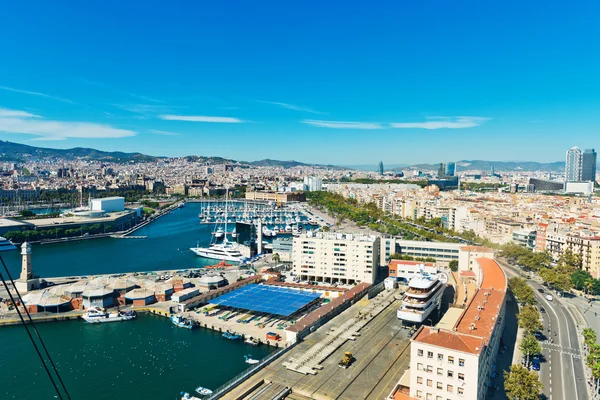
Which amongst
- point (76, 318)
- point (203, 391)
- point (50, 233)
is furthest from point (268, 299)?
point (50, 233)

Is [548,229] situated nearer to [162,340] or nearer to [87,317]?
[162,340]

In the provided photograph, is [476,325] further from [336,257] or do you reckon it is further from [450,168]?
[450,168]

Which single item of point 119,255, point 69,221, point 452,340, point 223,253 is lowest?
point 119,255

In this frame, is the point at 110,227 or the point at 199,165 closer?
the point at 110,227

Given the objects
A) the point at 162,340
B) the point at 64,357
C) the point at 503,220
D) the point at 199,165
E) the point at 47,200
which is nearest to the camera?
the point at 64,357

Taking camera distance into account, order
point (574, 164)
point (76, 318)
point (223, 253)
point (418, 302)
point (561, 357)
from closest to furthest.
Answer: point (561, 357) → point (418, 302) → point (76, 318) → point (223, 253) → point (574, 164)

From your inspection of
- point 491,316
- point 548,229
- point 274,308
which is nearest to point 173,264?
point 274,308

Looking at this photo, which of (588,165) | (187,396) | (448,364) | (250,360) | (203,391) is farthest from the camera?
(588,165)
